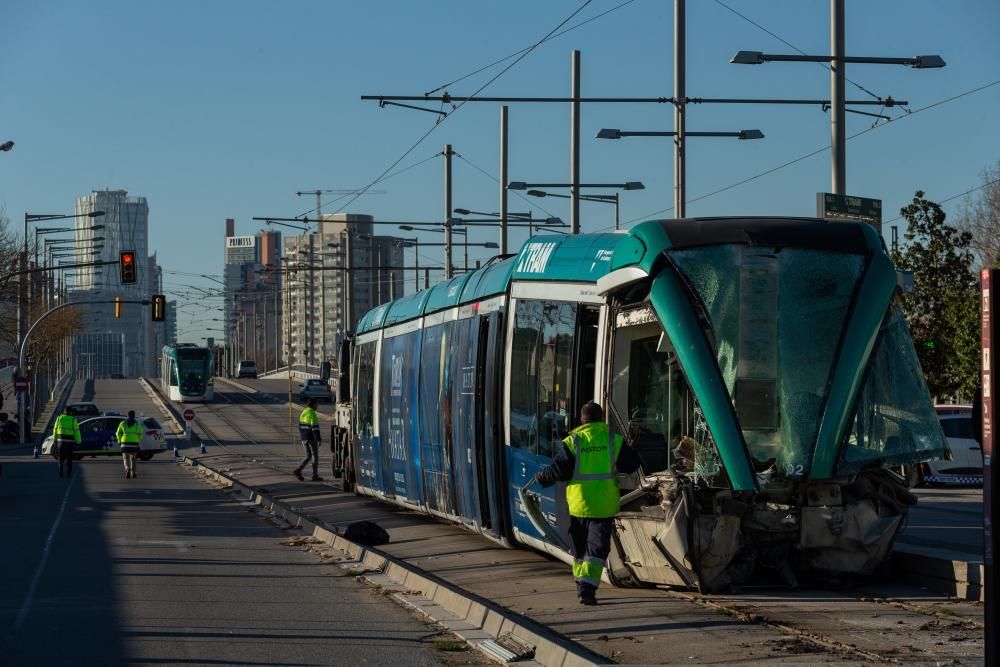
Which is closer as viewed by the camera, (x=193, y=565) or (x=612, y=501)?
(x=612, y=501)

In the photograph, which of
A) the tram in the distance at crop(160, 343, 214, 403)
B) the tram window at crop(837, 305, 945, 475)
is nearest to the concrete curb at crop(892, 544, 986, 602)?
the tram window at crop(837, 305, 945, 475)

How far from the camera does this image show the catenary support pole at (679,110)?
89.6ft

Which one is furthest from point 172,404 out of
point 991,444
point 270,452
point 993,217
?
point 991,444

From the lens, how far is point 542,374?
1457 centimetres

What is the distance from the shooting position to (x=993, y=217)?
57.6 meters

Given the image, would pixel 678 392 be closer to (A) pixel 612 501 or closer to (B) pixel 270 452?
(A) pixel 612 501

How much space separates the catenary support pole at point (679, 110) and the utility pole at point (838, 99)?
5636 mm

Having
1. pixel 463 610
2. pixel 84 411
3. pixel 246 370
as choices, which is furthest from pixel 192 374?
pixel 463 610

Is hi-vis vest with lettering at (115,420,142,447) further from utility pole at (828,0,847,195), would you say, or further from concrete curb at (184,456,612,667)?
utility pole at (828,0,847,195)

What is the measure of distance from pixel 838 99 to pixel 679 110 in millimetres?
6483

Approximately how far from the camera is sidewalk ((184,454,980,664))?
9.71 metres

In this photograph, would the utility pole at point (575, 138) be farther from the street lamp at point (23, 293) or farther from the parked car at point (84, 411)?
the parked car at point (84, 411)

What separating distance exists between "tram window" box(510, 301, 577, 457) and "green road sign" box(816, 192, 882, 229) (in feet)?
17.3

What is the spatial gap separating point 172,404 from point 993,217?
153ft
